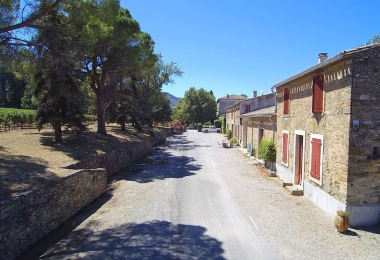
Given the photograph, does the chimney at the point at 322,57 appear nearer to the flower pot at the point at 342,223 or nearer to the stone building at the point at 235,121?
the flower pot at the point at 342,223

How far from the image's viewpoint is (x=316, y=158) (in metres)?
10.3

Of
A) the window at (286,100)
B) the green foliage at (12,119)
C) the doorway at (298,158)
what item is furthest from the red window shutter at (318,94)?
the green foliage at (12,119)

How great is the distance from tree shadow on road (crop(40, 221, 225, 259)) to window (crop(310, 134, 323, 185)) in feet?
15.9

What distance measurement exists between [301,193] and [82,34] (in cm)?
1177

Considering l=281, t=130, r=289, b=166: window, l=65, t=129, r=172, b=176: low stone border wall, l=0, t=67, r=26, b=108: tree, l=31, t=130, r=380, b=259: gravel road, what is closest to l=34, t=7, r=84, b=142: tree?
l=65, t=129, r=172, b=176: low stone border wall

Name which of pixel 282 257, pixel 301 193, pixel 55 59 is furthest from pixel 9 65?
pixel 301 193

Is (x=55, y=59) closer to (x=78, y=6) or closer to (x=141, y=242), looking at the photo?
(x=78, y=6)

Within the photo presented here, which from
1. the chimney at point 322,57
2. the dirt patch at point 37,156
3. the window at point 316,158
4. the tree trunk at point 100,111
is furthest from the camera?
the tree trunk at point 100,111

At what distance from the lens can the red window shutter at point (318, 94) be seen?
10.1 metres

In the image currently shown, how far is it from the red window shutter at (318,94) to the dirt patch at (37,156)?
9821 millimetres

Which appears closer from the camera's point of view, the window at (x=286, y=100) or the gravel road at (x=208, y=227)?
the gravel road at (x=208, y=227)

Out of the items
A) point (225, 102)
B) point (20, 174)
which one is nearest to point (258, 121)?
point (20, 174)

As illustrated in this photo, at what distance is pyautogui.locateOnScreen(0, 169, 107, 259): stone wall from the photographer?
22.4 feet

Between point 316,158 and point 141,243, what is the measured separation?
6.95 meters
